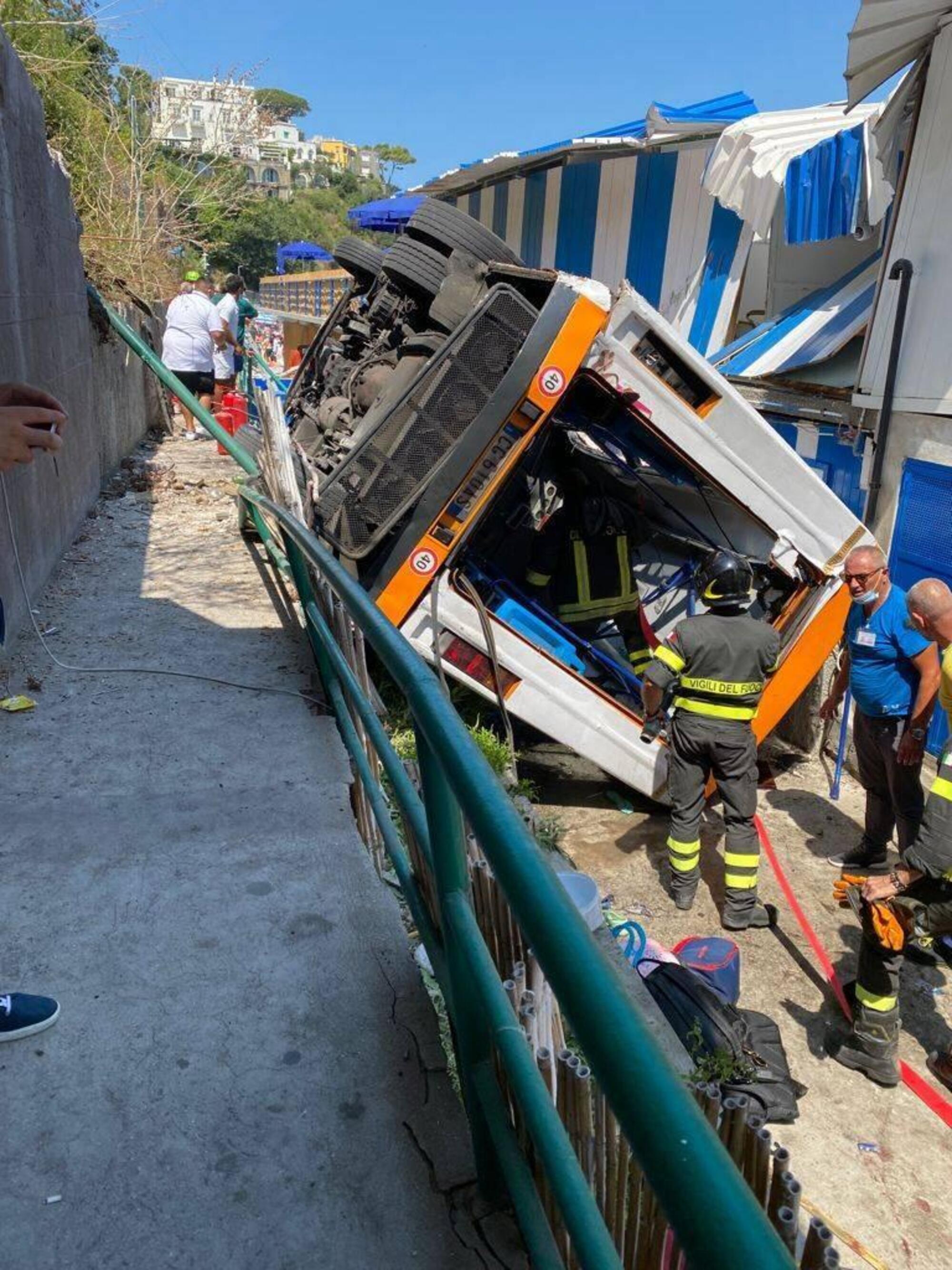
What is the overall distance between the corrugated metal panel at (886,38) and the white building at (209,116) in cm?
1150

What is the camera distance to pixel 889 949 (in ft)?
12.3

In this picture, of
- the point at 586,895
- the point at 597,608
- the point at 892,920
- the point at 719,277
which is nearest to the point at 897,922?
the point at 892,920

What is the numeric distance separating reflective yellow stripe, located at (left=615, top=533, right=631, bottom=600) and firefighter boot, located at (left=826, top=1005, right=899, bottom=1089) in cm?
302

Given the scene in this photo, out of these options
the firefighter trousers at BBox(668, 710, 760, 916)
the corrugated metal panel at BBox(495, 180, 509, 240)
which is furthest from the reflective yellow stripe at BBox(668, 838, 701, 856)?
the corrugated metal panel at BBox(495, 180, 509, 240)

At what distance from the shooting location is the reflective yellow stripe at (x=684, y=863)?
5.01 metres

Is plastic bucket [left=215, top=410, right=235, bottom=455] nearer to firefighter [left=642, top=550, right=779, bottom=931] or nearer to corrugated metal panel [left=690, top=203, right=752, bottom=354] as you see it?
corrugated metal panel [left=690, top=203, right=752, bottom=354]

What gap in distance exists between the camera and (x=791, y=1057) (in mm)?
4023

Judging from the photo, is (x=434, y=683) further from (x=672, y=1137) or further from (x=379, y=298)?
(x=379, y=298)

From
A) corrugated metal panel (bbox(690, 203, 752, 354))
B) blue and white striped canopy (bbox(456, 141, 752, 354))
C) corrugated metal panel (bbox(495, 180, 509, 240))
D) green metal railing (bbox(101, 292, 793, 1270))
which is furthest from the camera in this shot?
corrugated metal panel (bbox(495, 180, 509, 240))

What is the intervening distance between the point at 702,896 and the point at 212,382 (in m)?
7.94

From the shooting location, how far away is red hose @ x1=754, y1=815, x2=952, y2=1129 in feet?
12.5

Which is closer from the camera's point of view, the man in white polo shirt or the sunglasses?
the sunglasses

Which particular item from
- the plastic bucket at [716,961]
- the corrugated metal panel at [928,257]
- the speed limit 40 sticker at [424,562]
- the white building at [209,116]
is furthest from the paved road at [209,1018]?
the white building at [209,116]

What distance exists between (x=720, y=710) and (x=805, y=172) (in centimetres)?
462
